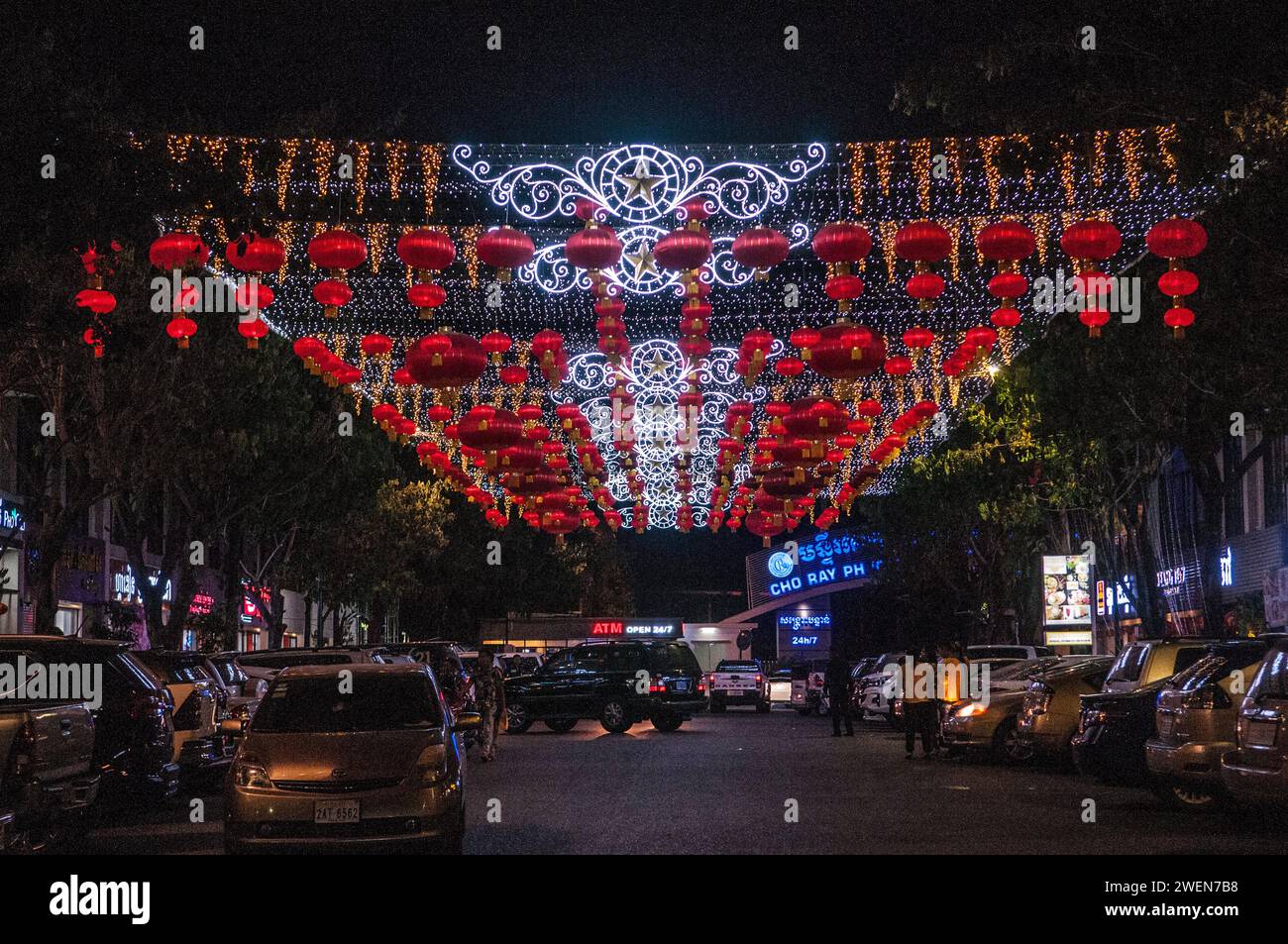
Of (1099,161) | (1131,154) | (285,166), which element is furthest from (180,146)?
(1131,154)

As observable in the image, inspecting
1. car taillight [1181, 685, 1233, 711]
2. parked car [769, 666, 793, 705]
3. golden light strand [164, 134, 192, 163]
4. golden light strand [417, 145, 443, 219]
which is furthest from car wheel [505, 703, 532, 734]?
car taillight [1181, 685, 1233, 711]

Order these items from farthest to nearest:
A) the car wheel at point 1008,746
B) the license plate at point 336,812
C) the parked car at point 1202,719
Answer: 1. the car wheel at point 1008,746
2. the parked car at point 1202,719
3. the license plate at point 336,812

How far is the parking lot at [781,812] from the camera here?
13.4 metres

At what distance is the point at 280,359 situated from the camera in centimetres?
3008

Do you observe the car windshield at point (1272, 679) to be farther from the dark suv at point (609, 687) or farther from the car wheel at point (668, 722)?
the car wheel at point (668, 722)

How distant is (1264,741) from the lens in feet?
41.8

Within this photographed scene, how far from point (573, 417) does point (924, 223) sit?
1389 centimetres

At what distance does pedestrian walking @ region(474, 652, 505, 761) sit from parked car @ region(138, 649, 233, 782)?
638 centimetres

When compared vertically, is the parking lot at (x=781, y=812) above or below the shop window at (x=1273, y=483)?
below

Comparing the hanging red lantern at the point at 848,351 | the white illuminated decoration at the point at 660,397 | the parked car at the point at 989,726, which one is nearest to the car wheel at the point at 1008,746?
the parked car at the point at 989,726

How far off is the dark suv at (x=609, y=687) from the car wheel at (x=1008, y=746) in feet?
36.0

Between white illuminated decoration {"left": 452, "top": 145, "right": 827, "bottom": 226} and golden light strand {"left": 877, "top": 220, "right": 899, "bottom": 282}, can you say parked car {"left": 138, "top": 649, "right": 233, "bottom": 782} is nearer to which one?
white illuminated decoration {"left": 452, "top": 145, "right": 827, "bottom": 226}

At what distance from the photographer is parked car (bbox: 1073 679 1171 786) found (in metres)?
18.2
